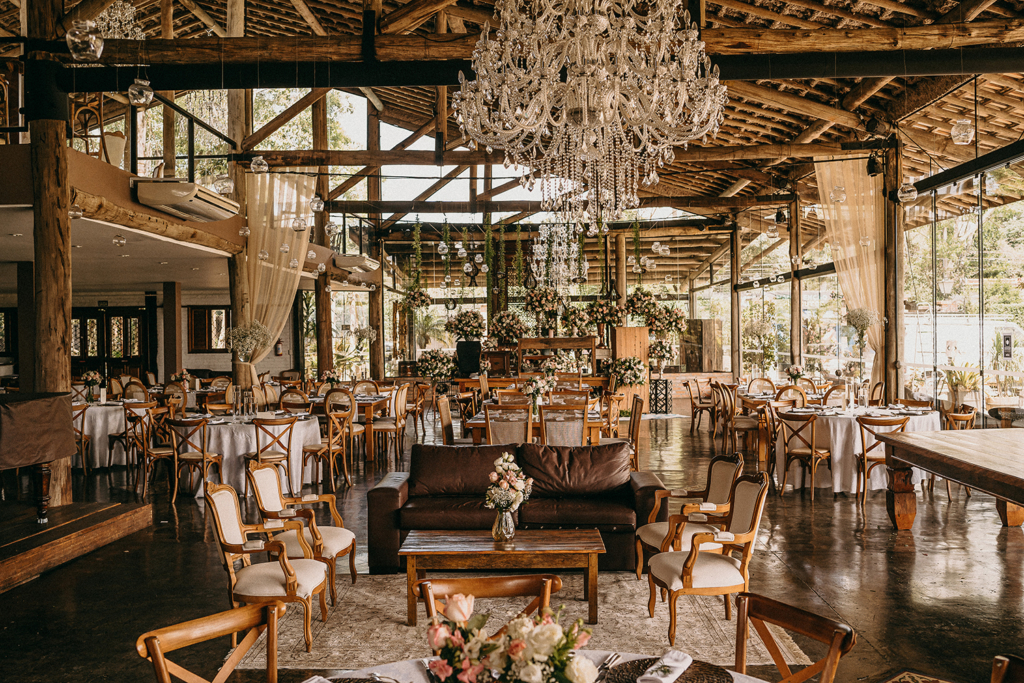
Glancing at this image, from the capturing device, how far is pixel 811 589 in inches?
172

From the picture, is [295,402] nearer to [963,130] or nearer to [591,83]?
[591,83]

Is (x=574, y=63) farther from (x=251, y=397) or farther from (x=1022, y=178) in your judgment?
(x=1022, y=178)

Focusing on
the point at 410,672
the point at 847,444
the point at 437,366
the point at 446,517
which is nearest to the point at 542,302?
the point at 437,366

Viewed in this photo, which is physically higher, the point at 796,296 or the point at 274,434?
the point at 796,296

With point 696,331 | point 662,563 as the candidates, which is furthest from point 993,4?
point 696,331

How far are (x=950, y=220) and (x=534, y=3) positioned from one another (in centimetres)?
751

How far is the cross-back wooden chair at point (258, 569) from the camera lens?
3516 millimetres

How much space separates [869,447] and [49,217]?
8248 millimetres

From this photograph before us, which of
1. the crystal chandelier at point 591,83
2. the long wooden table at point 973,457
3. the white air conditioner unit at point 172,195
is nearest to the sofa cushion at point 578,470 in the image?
the long wooden table at point 973,457

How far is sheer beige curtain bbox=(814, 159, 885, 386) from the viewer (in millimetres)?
9570

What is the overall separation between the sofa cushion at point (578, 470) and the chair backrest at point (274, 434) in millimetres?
2848

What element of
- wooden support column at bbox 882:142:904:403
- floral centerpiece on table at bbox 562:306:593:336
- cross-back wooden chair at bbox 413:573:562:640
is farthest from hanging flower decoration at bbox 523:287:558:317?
cross-back wooden chair at bbox 413:573:562:640

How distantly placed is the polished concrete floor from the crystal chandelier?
2.99 metres

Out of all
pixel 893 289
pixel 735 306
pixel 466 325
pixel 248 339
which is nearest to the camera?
pixel 893 289
